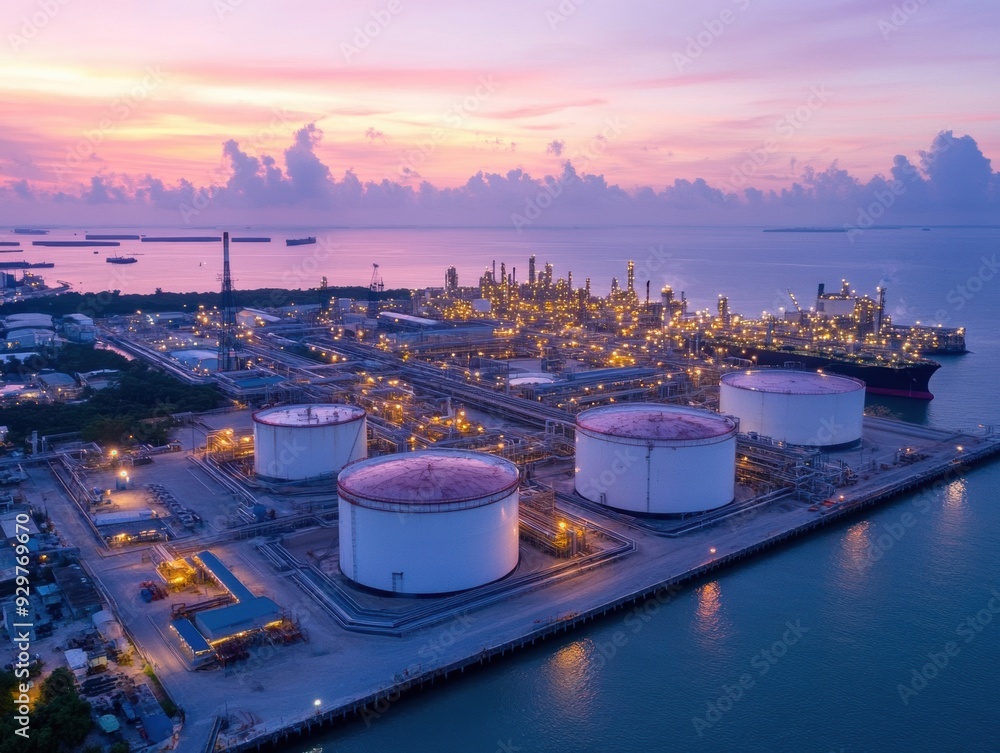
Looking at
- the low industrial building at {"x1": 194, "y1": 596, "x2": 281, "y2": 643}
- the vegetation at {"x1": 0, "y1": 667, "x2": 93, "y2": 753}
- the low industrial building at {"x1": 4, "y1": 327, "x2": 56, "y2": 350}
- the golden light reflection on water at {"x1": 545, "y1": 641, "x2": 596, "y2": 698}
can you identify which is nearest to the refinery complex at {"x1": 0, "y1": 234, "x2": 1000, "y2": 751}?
the low industrial building at {"x1": 194, "y1": 596, "x2": 281, "y2": 643}

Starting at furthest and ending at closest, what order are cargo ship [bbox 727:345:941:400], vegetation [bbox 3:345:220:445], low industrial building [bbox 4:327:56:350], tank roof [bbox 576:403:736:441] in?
low industrial building [bbox 4:327:56:350], cargo ship [bbox 727:345:941:400], vegetation [bbox 3:345:220:445], tank roof [bbox 576:403:736:441]

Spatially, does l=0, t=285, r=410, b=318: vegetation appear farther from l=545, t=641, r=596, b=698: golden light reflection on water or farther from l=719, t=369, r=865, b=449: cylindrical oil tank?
l=545, t=641, r=596, b=698: golden light reflection on water

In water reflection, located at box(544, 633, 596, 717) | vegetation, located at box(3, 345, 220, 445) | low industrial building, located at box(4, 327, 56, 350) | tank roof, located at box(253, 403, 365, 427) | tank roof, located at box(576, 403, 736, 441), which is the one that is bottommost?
water reflection, located at box(544, 633, 596, 717)

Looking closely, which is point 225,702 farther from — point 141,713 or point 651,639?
point 651,639

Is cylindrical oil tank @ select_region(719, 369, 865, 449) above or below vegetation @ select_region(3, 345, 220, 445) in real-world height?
above

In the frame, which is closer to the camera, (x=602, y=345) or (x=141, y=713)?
(x=141, y=713)

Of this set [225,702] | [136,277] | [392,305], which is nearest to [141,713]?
[225,702]
